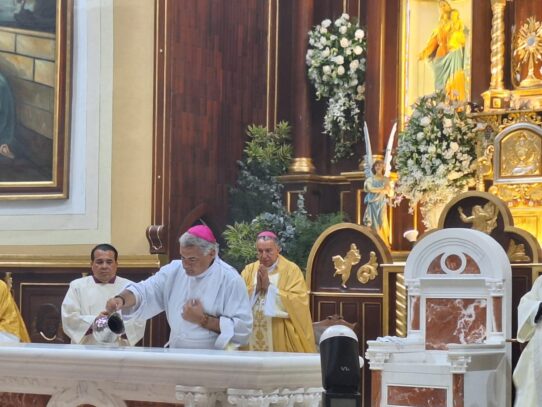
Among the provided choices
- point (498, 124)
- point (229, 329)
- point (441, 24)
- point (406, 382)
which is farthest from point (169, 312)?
point (441, 24)

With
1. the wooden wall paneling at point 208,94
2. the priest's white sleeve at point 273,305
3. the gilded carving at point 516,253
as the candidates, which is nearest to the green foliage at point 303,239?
the wooden wall paneling at point 208,94

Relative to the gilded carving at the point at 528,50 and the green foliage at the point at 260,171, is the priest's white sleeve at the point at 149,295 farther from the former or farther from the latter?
the green foliage at the point at 260,171

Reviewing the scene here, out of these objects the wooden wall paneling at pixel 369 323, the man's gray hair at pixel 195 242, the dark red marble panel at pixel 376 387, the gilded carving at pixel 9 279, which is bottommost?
the dark red marble panel at pixel 376 387

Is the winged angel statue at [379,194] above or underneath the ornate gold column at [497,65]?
underneath

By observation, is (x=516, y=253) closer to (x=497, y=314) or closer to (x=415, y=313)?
(x=497, y=314)

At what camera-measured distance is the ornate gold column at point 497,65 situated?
12227 millimetres

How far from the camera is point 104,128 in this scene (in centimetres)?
1323

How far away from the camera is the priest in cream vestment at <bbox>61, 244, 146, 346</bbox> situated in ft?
32.6

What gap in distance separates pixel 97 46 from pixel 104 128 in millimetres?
832

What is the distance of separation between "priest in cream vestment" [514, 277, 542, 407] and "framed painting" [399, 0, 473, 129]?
370 cm

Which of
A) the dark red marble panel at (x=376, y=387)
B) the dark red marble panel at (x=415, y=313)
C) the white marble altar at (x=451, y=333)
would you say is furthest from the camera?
the dark red marble panel at (x=415, y=313)

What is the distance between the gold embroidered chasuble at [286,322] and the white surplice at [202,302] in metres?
2.27

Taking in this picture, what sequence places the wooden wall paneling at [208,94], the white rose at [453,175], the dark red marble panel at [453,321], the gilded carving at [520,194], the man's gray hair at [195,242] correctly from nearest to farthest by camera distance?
the man's gray hair at [195,242], the dark red marble panel at [453,321], the gilded carving at [520,194], the white rose at [453,175], the wooden wall paneling at [208,94]

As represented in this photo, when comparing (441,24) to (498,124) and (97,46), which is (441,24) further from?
(97,46)
